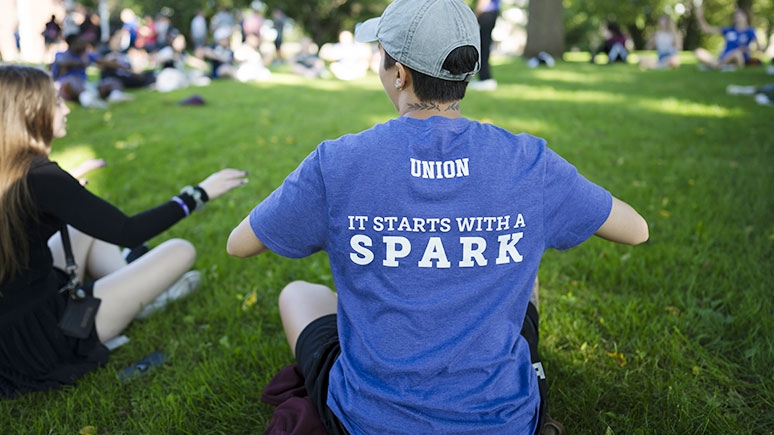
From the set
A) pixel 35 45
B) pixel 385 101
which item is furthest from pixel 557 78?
pixel 35 45

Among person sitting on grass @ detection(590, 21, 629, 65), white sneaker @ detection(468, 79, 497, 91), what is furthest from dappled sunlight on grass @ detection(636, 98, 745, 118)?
person sitting on grass @ detection(590, 21, 629, 65)

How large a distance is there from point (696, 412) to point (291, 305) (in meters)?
1.67

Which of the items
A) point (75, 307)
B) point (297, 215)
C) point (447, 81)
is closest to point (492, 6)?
point (75, 307)

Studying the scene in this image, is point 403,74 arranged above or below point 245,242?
above

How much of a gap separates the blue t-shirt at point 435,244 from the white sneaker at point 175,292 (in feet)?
6.09

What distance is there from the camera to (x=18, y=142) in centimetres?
237

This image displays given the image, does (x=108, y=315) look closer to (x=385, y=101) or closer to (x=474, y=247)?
(x=474, y=247)

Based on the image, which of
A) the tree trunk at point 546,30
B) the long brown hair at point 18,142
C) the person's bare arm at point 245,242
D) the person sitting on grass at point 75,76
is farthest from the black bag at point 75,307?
the tree trunk at point 546,30

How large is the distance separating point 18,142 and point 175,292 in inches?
48.9

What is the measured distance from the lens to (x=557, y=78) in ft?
41.8

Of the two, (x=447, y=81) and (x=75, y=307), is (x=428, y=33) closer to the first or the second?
(x=447, y=81)

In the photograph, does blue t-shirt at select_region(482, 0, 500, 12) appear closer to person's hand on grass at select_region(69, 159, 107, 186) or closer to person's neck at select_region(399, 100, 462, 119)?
person's hand on grass at select_region(69, 159, 107, 186)

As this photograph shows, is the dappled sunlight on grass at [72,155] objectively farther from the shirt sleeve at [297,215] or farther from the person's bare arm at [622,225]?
Result: the person's bare arm at [622,225]

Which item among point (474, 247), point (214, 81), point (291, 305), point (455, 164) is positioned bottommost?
point (214, 81)
